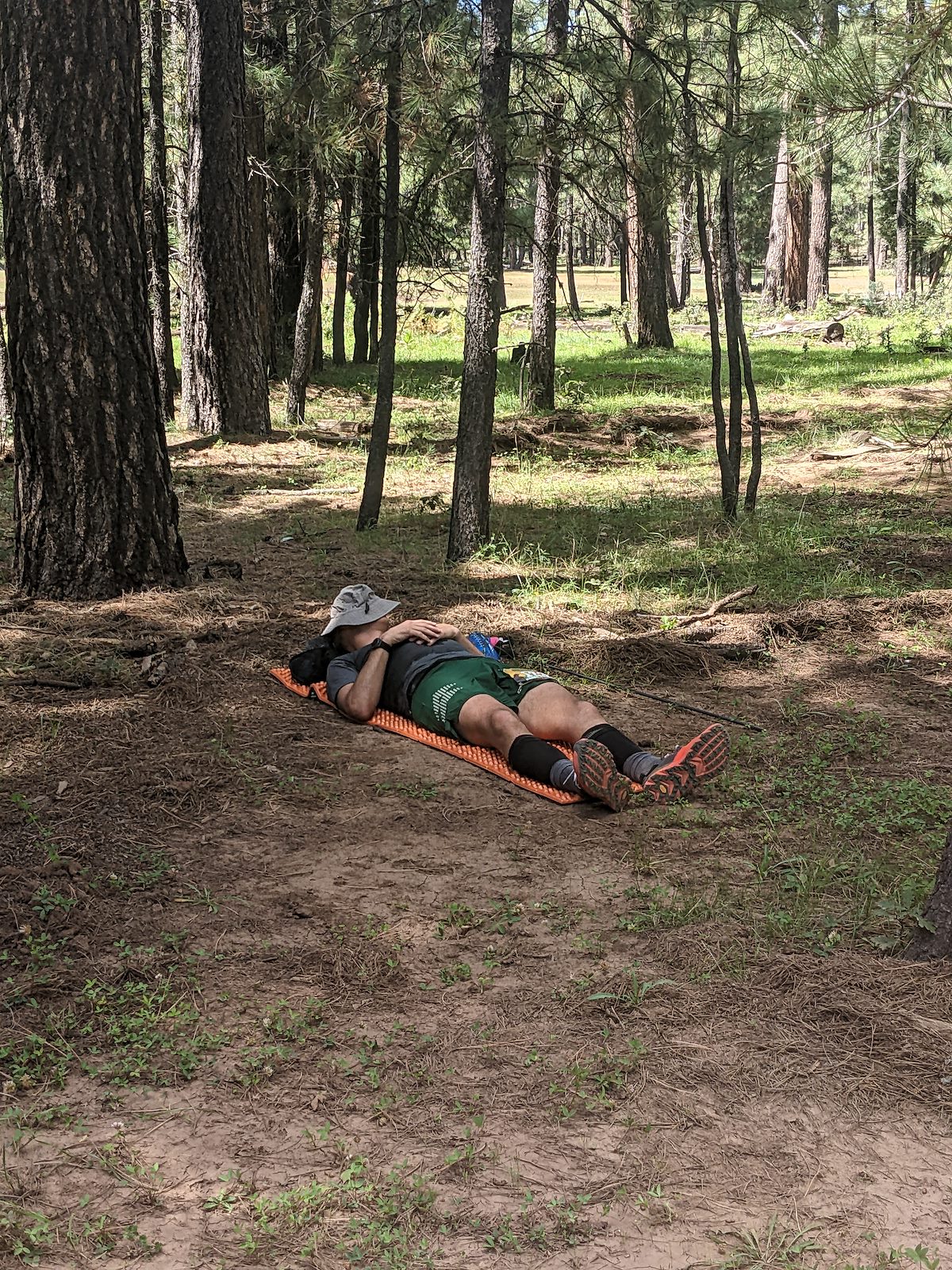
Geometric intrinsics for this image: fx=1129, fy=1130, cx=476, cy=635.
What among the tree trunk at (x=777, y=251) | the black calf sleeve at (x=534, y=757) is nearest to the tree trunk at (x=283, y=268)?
the black calf sleeve at (x=534, y=757)

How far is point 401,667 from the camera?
5398mm

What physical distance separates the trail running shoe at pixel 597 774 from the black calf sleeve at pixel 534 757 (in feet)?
0.80

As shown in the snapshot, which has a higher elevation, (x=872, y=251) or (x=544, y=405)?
(x=872, y=251)

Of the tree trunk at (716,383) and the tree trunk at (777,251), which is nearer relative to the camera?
the tree trunk at (716,383)

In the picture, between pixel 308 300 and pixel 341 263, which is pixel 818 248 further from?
pixel 308 300

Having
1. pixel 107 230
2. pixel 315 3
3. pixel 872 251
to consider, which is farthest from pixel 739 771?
pixel 872 251

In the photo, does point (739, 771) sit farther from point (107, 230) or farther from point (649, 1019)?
point (107, 230)

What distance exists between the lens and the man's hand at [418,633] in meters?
5.34

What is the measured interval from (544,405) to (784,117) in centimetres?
783

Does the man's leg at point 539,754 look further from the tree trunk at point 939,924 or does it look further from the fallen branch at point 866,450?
the fallen branch at point 866,450

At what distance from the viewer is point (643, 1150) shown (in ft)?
8.50

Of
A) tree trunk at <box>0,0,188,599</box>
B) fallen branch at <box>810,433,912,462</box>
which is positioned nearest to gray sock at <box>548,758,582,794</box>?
tree trunk at <box>0,0,188,599</box>

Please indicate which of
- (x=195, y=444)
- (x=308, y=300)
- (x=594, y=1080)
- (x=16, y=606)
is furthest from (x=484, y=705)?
(x=195, y=444)

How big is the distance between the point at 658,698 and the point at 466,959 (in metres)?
2.54
